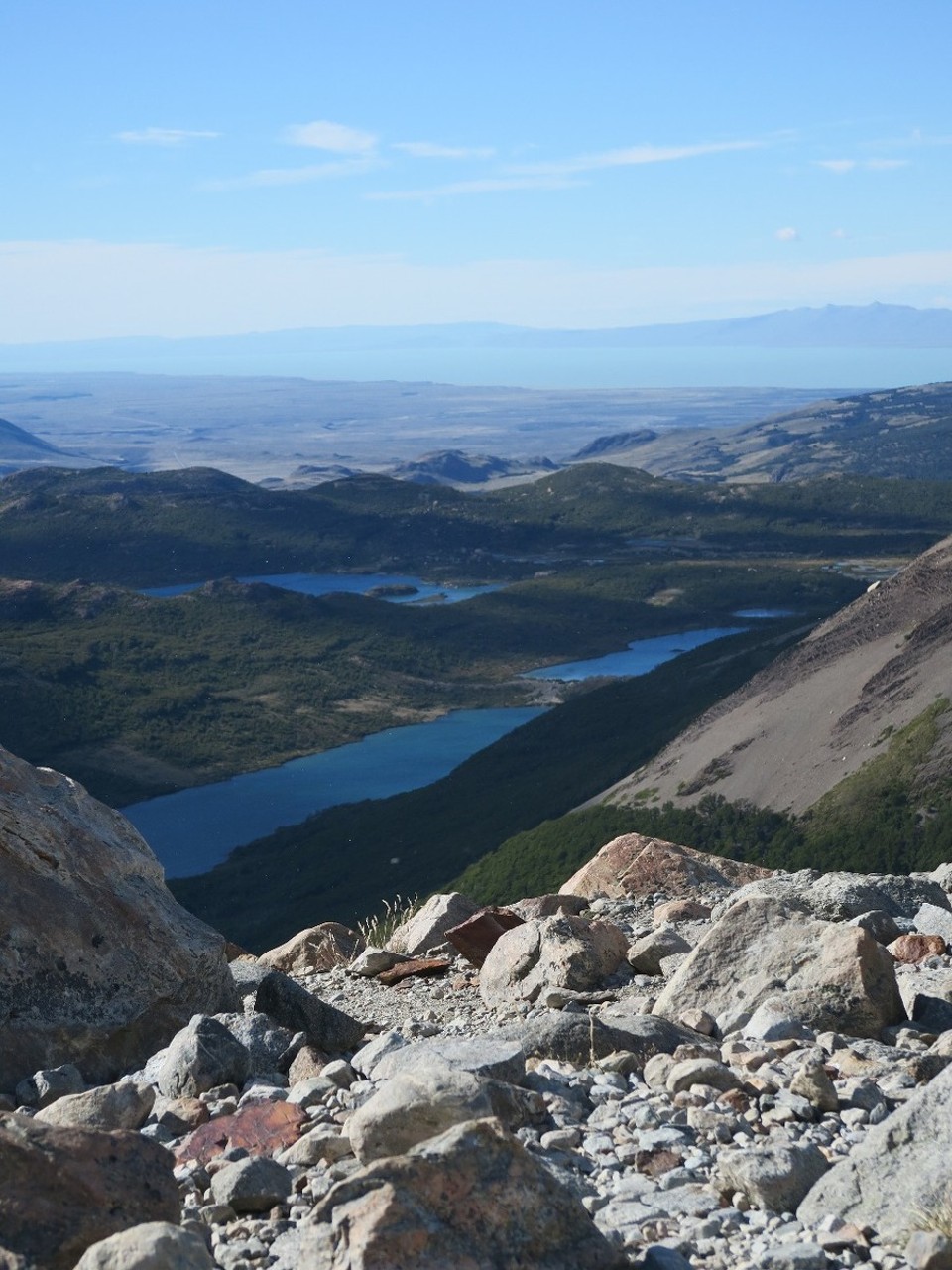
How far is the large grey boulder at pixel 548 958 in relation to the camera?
11344 mm

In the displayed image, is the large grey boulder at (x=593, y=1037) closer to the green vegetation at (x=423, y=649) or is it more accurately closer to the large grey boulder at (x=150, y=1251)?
the large grey boulder at (x=150, y=1251)

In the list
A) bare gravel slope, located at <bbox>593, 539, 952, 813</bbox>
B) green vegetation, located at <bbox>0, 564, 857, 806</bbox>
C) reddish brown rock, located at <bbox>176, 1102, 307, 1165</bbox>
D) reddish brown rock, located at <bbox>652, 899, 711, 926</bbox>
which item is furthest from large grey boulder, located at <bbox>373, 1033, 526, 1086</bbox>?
green vegetation, located at <bbox>0, 564, 857, 806</bbox>

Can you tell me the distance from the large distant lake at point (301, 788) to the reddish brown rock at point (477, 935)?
188 feet

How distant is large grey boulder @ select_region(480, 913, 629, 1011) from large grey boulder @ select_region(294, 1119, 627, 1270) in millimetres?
5042

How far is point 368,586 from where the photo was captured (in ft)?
511

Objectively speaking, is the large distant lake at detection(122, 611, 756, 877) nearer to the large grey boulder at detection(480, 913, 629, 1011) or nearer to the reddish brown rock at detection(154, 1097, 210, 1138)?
the large grey boulder at detection(480, 913, 629, 1011)

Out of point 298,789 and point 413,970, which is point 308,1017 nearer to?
point 413,970

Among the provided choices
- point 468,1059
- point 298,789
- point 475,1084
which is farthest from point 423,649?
point 475,1084

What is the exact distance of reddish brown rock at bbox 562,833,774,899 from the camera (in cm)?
1562

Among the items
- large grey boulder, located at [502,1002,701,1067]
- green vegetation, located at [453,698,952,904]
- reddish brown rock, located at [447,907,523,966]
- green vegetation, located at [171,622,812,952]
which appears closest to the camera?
large grey boulder, located at [502,1002,701,1067]

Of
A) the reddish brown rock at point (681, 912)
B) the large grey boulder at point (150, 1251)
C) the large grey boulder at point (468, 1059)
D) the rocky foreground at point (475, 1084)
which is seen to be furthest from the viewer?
the reddish brown rock at point (681, 912)

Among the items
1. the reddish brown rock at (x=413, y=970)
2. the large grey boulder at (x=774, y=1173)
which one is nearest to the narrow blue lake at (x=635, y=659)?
the reddish brown rock at (x=413, y=970)

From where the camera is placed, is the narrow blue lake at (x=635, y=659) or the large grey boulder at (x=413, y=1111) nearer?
the large grey boulder at (x=413, y=1111)

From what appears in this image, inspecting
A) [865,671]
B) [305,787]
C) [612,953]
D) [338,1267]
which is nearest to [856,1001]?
[612,953]
